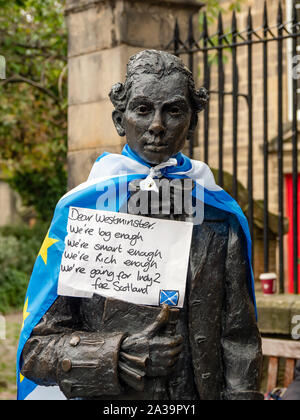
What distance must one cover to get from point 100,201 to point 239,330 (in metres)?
0.66

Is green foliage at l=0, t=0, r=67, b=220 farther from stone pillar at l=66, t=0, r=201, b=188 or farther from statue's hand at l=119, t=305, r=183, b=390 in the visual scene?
statue's hand at l=119, t=305, r=183, b=390

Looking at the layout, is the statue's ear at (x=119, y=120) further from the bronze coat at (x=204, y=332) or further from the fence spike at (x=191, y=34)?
the fence spike at (x=191, y=34)

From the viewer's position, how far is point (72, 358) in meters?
1.79

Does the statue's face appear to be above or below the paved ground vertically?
above

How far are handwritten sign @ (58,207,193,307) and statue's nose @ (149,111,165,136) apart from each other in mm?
292

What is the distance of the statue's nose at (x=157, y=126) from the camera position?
1.85 metres

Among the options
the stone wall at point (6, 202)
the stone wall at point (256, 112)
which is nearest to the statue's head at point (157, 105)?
the stone wall at point (256, 112)

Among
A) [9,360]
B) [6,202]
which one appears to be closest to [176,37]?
[9,360]

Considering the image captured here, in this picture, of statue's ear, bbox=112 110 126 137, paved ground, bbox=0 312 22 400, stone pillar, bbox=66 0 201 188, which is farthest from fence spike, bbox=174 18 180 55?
paved ground, bbox=0 312 22 400

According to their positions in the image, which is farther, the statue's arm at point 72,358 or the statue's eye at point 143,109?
the statue's eye at point 143,109

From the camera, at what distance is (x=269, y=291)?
15.4 feet

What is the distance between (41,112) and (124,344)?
265 inches

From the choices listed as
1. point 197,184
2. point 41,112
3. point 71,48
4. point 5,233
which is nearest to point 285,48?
point 41,112

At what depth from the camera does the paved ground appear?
20.6ft
